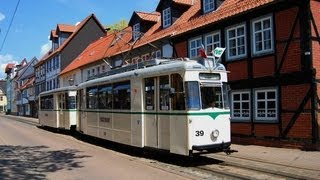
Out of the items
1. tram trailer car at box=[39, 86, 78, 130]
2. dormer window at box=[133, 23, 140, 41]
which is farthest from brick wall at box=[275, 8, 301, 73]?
dormer window at box=[133, 23, 140, 41]

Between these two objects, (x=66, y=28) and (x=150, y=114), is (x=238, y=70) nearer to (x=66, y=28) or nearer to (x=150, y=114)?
(x=150, y=114)

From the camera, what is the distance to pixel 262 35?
61.7 feet

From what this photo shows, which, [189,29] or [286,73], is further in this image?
[189,29]

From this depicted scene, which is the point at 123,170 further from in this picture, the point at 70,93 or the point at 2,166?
the point at 70,93

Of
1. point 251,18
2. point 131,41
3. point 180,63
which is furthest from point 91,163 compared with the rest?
point 131,41

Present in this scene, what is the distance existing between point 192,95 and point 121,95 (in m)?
4.65

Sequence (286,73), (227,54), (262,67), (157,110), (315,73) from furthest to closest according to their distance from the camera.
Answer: (227,54) → (262,67) → (286,73) → (315,73) → (157,110)

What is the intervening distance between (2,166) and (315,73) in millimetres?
10400

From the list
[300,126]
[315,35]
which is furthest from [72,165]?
[315,35]

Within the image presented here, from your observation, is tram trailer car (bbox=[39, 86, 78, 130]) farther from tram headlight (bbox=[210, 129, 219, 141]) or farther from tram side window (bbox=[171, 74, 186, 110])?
tram headlight (bbox=[210, 129, 219, 141])

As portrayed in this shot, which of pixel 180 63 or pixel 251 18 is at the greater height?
pixel 251 18

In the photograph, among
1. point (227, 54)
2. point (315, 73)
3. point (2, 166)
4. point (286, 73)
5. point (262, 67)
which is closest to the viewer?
point (2, 166)

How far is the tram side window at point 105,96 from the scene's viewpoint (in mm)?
18672

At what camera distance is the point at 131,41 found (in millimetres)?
34531
